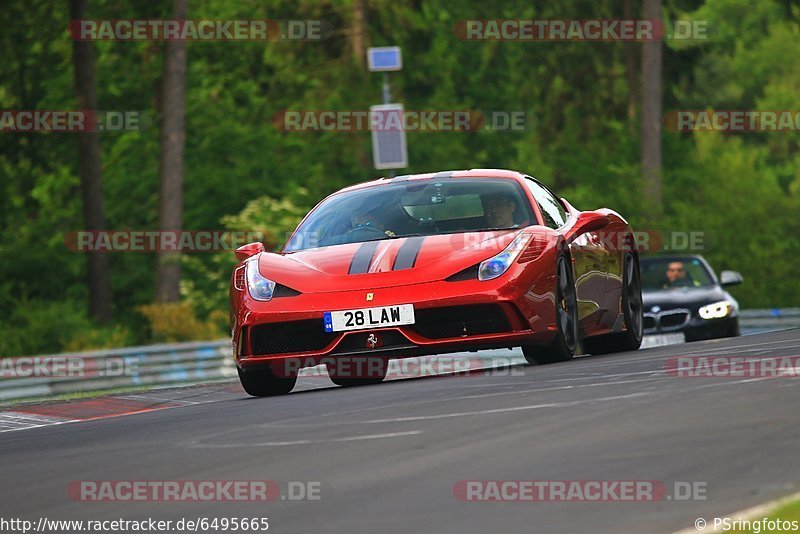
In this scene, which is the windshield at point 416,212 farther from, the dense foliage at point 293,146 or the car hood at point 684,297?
the dense foliage at point 293,146

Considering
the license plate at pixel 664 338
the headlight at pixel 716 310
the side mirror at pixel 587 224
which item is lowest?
the license plate at pixel 664 338

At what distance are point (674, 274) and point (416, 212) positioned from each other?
9029 millimetres

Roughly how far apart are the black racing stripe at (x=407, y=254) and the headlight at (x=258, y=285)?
85cm

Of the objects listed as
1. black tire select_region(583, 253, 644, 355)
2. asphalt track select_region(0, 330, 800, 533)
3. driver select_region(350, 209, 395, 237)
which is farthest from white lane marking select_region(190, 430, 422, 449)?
black tire select_region(583, 253, 644, 355)

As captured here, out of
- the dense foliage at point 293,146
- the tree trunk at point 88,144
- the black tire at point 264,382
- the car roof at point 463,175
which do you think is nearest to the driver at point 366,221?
the car roof at point 463,175

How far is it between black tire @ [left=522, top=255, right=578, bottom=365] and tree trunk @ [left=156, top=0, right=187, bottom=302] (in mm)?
19136

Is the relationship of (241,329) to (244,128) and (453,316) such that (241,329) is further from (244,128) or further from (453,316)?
(244,128)

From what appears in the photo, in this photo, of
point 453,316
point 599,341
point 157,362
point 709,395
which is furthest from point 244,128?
point 709,395

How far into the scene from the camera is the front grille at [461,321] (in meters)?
10.5

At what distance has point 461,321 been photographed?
416 inches

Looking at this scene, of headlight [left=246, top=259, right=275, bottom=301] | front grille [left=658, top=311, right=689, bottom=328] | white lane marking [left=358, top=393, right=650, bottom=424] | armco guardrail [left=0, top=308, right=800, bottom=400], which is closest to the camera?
white lane marking [left=358, top=393, right=650, bottom=424]

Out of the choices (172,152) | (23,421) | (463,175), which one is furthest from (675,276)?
(172,152)

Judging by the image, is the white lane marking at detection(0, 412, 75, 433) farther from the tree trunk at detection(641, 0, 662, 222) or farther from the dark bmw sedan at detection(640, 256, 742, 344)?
the tree trunk at detection(641, 0, 662, 222)

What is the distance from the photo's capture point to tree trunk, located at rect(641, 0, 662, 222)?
3541 cm
